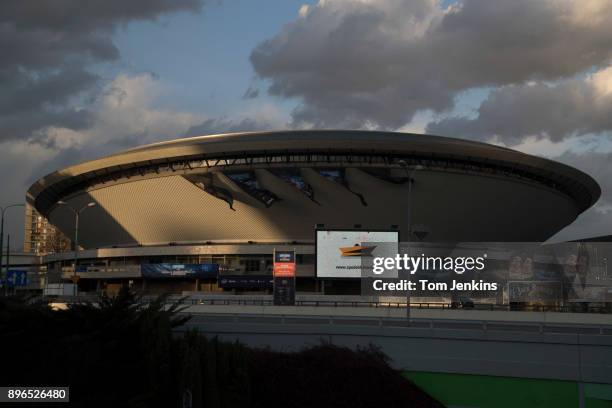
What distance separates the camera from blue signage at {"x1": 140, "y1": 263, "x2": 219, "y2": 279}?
258 feet

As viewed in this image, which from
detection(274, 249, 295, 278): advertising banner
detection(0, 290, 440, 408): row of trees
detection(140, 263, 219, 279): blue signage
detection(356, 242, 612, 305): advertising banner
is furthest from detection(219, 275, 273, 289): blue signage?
detection(0, 290, 440, 408): row of trees

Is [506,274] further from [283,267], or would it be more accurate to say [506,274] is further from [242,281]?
[242,281]

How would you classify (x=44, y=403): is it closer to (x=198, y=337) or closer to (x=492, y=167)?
(x=198, y=337)

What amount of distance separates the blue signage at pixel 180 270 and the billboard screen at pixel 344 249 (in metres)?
31.6

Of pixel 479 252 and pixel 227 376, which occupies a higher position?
pixel 479 252

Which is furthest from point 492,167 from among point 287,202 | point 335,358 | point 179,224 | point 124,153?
point 335,358

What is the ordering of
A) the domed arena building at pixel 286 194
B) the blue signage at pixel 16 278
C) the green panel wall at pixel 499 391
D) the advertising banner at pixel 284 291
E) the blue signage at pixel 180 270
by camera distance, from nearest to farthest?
the green panel wall at pixel 499 391, the advertising banner at pixel 284 291, the blue signage at pixel 16 278, the domed arena building at pixel 286 194, the blue signage at pixel 180 270

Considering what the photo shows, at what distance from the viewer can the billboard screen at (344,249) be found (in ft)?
155

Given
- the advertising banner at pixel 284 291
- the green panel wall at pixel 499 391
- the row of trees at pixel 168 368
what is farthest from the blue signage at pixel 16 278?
the green panel wall at pixel 499 391

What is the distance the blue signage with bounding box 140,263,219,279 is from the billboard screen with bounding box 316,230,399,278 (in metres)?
31.6

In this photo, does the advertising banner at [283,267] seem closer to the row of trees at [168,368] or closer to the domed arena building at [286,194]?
the row of trees at [168,368]

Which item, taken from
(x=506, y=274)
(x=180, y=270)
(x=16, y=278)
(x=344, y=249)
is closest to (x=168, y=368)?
(x=506, y=274)

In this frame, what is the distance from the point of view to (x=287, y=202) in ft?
262

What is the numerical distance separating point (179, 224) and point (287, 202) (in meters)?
13.9
